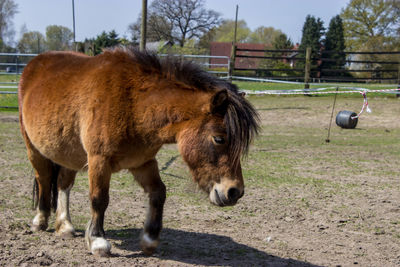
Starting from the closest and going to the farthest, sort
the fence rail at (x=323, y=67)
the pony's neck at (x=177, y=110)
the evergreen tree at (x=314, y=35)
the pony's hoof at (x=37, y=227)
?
1. the pony's neck at (x=177, y=110)
2. the pony's hoof at (x=37, y=227)
3. the fence rail at (x=323, y=67)
4. the evergreen tree at (x=314, y=35)

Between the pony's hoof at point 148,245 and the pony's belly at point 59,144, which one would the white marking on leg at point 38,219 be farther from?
the pony's hoof at point 148,245

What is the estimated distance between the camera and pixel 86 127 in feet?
11.7

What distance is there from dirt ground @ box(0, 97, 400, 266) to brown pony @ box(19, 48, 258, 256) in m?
0.27

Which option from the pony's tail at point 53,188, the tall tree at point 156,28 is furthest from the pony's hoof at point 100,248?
the tall tree at point 156,28

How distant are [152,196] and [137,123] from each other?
2.82 feet

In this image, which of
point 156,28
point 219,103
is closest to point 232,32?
point 156,28

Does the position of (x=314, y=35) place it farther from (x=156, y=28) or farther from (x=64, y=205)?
(x=64, y=205)

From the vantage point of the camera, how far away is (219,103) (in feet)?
10.5

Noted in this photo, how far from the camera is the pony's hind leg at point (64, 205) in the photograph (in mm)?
4195

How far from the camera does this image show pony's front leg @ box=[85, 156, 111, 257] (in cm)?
352

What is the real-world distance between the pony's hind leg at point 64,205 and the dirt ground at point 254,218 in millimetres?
110

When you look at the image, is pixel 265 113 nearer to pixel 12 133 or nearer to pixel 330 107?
pixel 330 107

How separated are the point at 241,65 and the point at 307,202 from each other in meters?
43.2

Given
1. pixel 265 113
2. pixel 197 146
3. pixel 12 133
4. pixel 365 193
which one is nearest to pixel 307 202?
pixel 365 193
